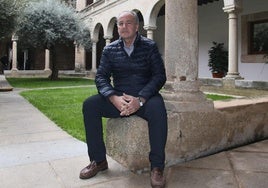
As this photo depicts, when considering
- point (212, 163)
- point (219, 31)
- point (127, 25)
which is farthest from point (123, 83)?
point (219, 31)

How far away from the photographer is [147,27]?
49.9ft

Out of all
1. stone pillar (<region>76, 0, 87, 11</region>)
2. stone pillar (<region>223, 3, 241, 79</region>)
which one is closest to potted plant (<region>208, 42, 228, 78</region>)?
stone pillar (<region>223, 3, 241, 79</region>)

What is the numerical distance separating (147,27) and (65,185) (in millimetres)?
13072

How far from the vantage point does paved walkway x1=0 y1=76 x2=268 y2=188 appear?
2707 mm

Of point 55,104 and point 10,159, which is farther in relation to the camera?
point 55,104

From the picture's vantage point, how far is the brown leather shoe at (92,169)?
9.21 ft

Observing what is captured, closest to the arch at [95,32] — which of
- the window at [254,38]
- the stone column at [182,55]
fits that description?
the window at [254,38]

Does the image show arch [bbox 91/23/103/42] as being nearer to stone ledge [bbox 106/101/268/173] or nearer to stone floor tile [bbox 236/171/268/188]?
stone ledge [bbox 106/101/268/173]

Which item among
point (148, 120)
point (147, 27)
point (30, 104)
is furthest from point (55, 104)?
point (147, 27)

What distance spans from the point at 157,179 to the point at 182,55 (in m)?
1.28

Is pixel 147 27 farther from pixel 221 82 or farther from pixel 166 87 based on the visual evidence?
pixel 166 87

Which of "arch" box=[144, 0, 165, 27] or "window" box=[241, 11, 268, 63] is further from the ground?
"arch" box=[144, 0, 165, 27]

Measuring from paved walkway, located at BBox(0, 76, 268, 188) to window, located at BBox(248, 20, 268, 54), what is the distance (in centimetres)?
1024

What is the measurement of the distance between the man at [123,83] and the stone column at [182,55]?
1.51 ft
